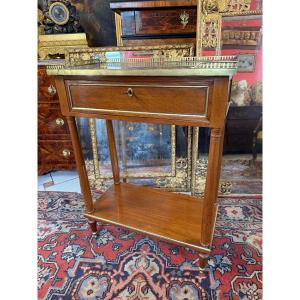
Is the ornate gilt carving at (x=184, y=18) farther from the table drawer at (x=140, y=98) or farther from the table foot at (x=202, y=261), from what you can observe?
the table foot at (x=202, y=261)

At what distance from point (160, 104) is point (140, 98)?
0.29 feet

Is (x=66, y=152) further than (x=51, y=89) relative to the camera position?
Yes

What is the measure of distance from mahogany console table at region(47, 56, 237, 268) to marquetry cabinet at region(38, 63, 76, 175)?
668mm

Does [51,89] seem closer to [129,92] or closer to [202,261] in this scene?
[129,92]

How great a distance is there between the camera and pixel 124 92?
1025 mm

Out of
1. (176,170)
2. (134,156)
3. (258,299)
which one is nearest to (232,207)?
(176,170)

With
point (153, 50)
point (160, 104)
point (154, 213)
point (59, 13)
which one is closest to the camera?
point (160, 104)

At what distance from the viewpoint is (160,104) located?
988 mm

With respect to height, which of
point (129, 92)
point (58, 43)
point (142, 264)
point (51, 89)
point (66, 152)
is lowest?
point (142, 264)

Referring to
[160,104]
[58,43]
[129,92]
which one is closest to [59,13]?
[58,43]

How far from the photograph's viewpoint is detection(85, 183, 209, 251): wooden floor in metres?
1.30

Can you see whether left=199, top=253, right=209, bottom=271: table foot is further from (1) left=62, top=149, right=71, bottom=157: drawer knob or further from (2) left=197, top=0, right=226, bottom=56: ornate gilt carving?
(1) left=62, top=149, right=71, bottom=157: drawer knob

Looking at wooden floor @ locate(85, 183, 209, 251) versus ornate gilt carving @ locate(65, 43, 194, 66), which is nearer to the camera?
wooden floor @ locate(85, 183, 209, 251)

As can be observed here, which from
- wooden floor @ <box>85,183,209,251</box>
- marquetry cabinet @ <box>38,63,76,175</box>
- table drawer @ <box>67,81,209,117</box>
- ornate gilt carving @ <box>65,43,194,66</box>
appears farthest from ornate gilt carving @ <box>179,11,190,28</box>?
wooden floor @ <box>85,183,209,251</box>
